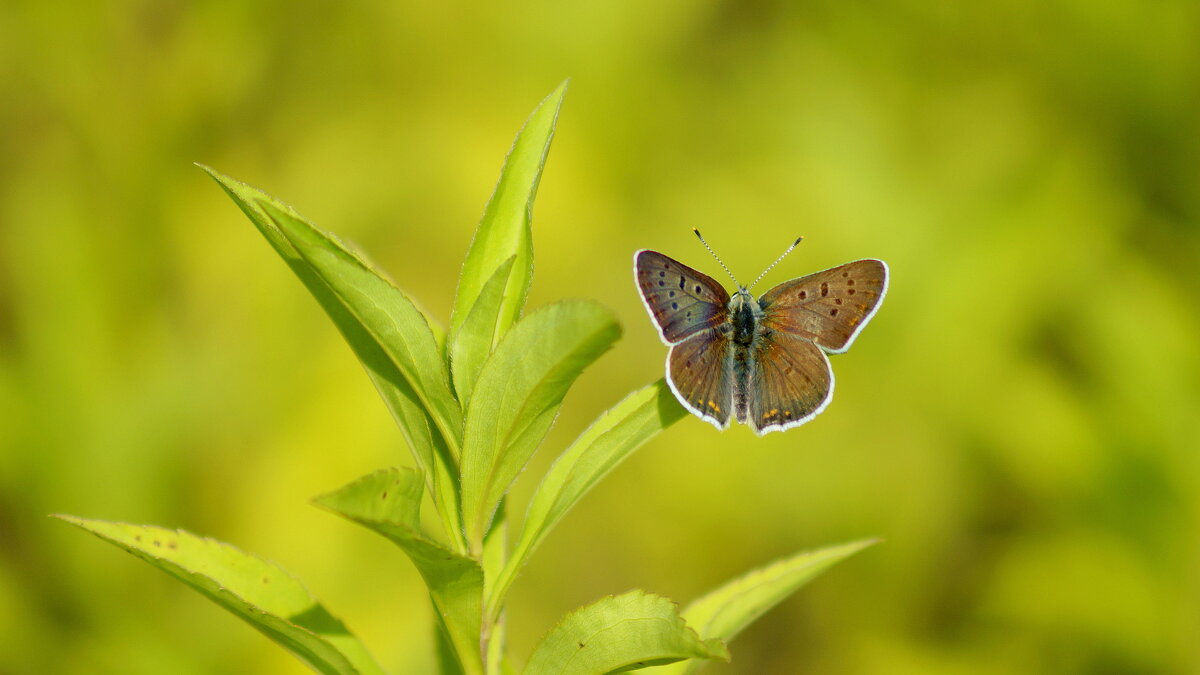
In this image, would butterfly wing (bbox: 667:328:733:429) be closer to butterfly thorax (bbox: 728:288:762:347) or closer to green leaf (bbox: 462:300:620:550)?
butterfly thorax (bbox: 728:288:762:347)

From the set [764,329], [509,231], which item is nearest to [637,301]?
[764,329]

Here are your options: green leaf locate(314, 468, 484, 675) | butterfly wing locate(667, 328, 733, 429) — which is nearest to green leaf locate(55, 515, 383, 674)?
green leaf locate(314, 468, 484, 675)

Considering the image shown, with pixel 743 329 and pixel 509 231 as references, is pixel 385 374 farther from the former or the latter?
pixel 743 329

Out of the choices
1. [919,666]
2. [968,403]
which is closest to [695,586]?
[919,666]

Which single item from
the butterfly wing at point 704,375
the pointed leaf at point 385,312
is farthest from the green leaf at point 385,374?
the butterfly wing at point 704,375

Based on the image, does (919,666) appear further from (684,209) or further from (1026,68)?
(1026,68)

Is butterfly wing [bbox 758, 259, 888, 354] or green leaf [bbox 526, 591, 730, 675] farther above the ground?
butterfly wing [bbox 758, 259, 888, 354]

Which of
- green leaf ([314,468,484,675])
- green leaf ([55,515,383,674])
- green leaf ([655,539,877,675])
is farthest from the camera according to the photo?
green leaf ([655,539,877,675])
